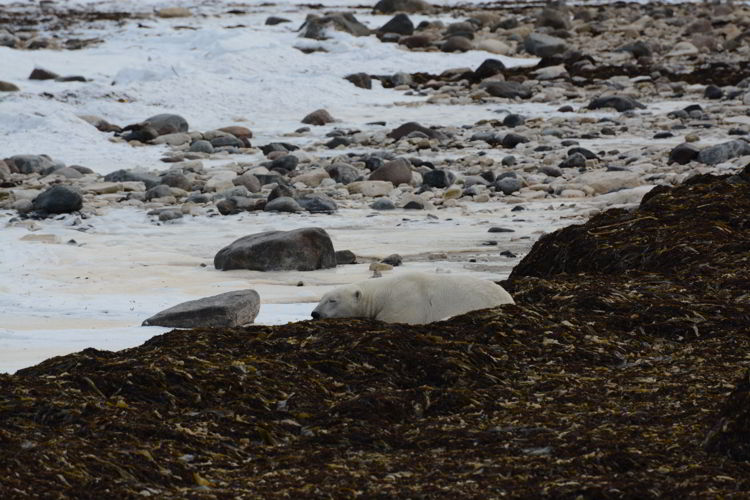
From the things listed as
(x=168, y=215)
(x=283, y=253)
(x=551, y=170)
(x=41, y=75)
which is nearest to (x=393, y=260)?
(x=283, y=253)

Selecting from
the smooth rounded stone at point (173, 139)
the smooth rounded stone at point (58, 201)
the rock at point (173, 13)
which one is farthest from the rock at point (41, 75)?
the rock at point (173, 13)

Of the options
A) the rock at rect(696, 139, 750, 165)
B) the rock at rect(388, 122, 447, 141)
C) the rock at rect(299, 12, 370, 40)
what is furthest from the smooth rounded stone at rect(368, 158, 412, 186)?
the rock at rect(299, 12, 370, 40)

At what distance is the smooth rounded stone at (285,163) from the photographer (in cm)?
1356

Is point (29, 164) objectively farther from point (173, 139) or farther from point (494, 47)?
point (494, 47)

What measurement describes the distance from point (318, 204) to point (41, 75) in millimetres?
10241

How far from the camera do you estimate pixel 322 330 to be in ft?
16.1

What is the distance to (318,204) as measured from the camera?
11164 millimetres


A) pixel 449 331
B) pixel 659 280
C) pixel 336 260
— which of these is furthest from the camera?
pixel 336 260

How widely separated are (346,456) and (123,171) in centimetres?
1010

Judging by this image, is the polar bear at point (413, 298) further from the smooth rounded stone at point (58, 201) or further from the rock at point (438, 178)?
the rock at point (438, 178)

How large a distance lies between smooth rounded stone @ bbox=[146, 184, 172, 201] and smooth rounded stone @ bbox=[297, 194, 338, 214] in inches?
62.7

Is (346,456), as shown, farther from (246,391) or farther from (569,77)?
(569,77)

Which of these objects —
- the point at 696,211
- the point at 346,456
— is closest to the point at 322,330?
the point at 346,456

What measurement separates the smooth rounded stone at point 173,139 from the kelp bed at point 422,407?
1085cm
